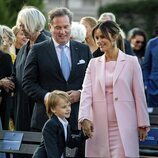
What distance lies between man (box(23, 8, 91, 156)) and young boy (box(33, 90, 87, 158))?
1.76ft

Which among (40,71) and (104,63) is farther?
(40,71)

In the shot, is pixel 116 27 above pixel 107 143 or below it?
above

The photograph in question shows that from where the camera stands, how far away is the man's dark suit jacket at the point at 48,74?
6.43 m

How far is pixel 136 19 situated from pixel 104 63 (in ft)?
77.6

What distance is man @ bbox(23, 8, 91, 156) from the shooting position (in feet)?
21.1

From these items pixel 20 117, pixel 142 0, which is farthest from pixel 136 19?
pixel 20 117

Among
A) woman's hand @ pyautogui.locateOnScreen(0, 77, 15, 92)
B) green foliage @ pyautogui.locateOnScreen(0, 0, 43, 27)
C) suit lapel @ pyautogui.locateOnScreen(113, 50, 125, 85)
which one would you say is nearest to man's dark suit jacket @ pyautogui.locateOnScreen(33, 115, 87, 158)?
suit lapel @ pyautogui.locateOnScreen(113, 50, 125, 85)

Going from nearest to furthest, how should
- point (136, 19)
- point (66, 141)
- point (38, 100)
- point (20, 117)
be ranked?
1. point (66, 141)
2. point (38, 100)
3. point (20, 117)
4. point (136, 19)

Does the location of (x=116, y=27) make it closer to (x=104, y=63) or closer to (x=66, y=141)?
(x=104, y=63)

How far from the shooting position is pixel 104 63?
19.3 ft

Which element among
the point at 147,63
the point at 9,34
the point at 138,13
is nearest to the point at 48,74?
the point at 9,34

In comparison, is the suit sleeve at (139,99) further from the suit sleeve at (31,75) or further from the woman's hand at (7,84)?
the woman's hand at (7,84)

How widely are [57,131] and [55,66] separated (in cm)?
90

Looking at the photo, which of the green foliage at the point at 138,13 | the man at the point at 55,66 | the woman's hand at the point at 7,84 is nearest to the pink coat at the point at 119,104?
the man at the point at 55,66
